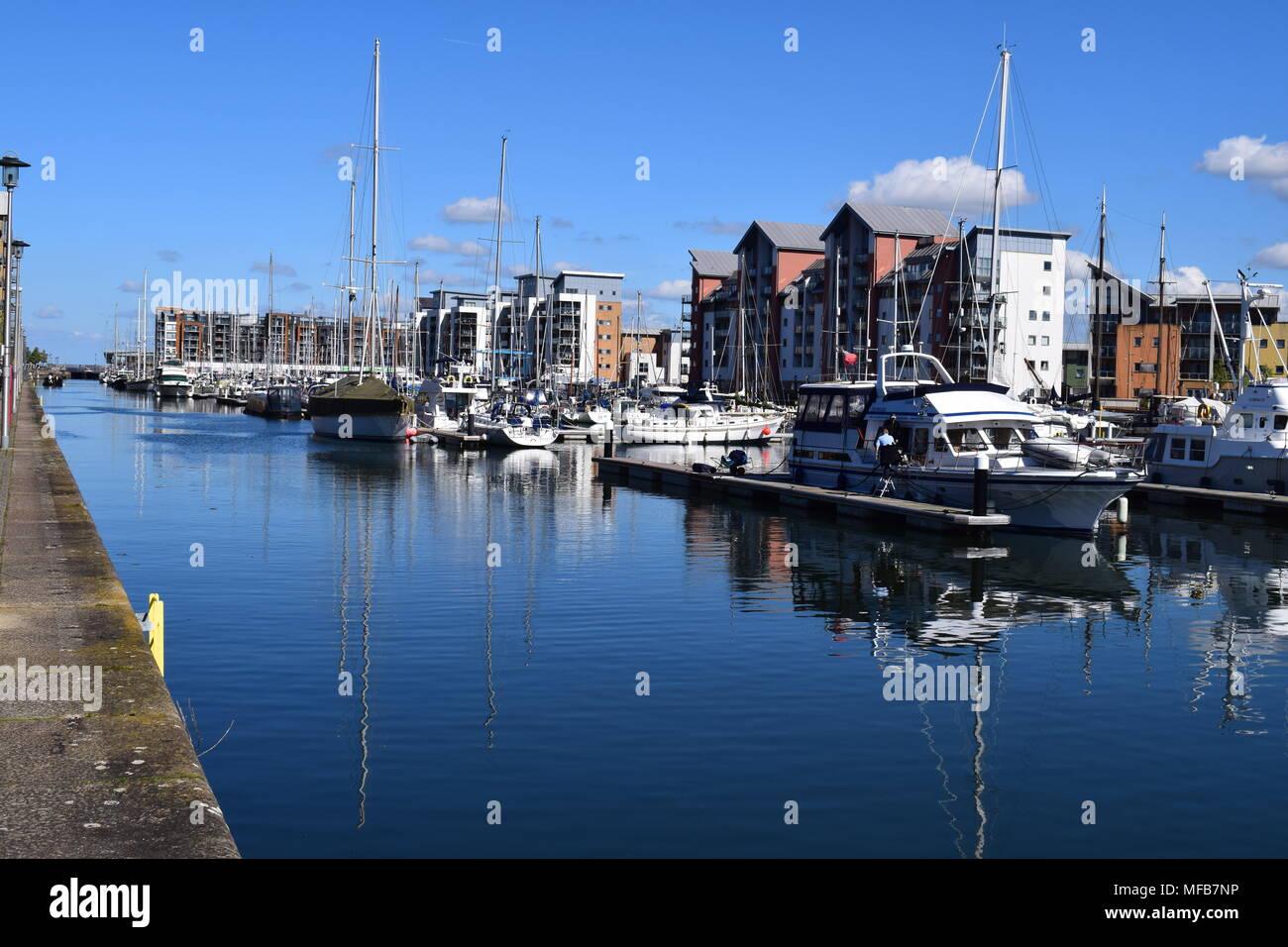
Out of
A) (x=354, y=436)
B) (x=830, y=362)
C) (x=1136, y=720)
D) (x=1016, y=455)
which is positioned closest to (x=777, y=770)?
(x=1136, y=720)

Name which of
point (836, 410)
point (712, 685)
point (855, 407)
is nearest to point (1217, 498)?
point (855, 407)

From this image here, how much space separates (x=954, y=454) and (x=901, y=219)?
9085 centimetres

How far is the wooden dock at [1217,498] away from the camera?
44625 millimetres

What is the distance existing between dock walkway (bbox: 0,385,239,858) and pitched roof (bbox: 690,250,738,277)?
14949 centimetres

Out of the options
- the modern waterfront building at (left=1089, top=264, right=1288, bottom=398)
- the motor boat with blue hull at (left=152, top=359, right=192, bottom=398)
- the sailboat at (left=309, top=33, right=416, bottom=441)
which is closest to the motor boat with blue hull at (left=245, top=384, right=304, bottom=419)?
the sailboat at (left=309, top=33, right=416, bottom=441)

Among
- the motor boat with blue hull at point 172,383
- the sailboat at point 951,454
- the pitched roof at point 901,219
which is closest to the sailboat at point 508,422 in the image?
the sailboat at point 951,454

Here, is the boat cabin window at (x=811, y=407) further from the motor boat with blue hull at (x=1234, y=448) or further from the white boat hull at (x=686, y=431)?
the white boat hull at (x=686, y=431)

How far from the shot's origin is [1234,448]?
164ft

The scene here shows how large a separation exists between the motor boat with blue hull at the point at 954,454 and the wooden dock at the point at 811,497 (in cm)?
76

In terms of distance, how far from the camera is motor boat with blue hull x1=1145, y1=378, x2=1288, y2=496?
47.9 meters

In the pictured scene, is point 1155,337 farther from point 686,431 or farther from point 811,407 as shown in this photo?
point 811,407

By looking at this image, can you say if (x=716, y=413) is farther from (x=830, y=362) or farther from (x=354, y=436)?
(x=830, y=362)

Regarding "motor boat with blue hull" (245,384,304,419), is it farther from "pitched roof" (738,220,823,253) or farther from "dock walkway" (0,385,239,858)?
"dock walkway" (0,385,239,858)
